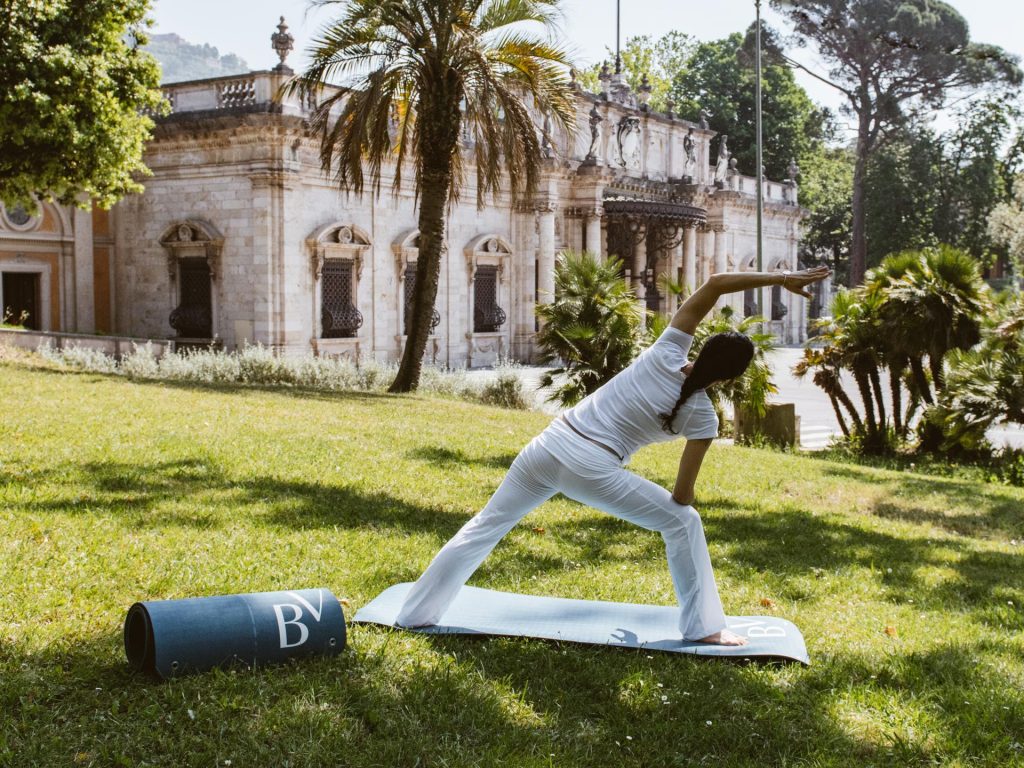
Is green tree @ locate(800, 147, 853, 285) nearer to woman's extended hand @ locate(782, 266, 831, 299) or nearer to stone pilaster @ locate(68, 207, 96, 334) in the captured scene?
stone pilaster @ locate(68, 207, 96, 334)

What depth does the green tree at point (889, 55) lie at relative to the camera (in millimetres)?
48719

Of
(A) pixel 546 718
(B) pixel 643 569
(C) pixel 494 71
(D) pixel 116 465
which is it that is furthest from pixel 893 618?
(C) pixel 494 71

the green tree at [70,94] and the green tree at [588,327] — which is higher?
the green tree at [70,94]

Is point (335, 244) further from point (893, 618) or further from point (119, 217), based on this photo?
point (893, 618)

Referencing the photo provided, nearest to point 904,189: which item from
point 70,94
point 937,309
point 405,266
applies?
point 405,266

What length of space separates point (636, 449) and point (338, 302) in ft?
69.2

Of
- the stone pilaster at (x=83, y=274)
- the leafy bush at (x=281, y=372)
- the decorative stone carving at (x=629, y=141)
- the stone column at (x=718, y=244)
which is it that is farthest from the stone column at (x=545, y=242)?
the stone pilaster at (x=83, y=274)

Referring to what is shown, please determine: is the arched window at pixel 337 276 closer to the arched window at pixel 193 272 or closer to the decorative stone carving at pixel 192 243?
the decorative stone carving at pixel 192 243

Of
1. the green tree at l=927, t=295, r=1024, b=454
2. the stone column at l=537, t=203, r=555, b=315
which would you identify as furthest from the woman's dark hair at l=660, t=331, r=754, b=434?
the stone column at l=537, t=203, r=555, b=315

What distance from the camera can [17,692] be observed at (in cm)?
407

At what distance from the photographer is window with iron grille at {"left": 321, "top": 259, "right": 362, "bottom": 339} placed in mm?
24922

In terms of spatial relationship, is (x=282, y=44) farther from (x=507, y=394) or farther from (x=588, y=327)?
(x=588, y=327)

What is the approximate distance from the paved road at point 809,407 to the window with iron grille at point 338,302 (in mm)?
3194

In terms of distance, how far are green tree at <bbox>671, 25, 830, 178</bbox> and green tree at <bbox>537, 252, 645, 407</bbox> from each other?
37.8 meters
